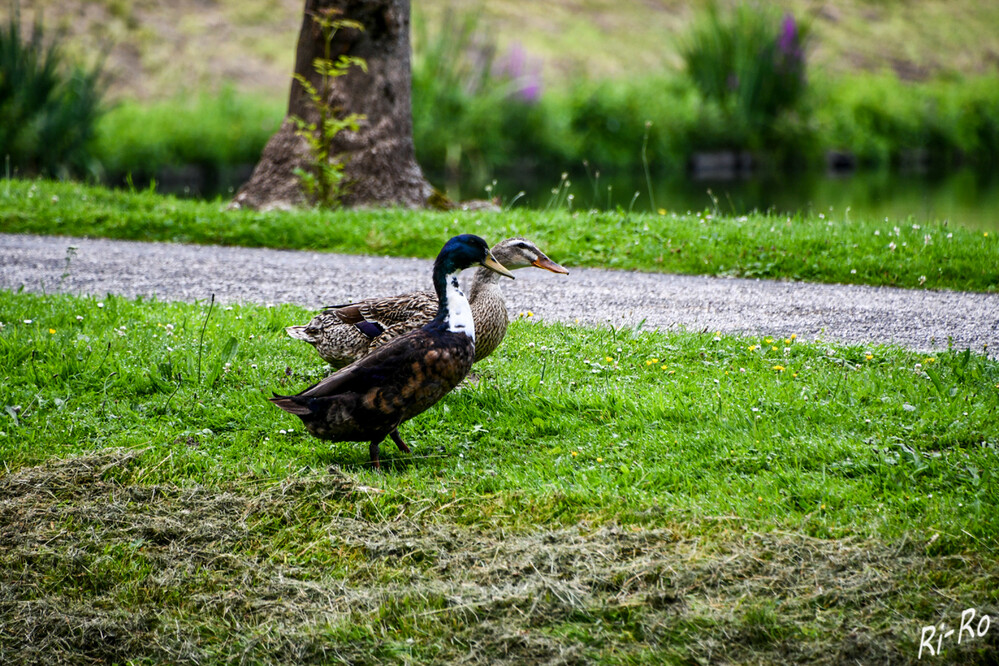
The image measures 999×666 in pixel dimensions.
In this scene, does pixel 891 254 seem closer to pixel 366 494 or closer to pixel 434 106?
pixel 366 494

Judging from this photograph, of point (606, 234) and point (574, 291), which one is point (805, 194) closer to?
point (606, 234)

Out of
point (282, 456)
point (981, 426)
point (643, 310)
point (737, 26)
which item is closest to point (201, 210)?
point (643, 310)

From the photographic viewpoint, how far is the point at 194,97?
27219 mm

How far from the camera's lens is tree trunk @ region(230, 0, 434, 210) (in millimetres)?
11713

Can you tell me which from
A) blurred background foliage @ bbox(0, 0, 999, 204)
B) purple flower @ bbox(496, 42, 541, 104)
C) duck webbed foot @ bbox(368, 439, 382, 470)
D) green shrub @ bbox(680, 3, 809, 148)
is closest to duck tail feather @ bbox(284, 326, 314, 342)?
duck webbed foot @ bbox(368, 439, 382, 470)

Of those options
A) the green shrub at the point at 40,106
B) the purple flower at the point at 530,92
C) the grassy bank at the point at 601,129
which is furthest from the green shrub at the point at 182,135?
the purple flower at the point at 530,92

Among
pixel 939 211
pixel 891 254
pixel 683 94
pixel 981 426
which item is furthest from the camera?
pixel 683 94

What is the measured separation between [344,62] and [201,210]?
2.28m

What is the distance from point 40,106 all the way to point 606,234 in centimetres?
968

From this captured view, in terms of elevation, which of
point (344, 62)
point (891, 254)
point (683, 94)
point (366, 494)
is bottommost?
point (366, 494)

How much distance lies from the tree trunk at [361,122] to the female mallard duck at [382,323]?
6326mm

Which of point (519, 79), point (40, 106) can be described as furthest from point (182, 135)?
point (519, 79)

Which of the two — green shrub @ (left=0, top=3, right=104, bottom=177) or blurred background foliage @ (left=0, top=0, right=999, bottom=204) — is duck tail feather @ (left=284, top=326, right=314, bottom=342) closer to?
green shrub @ (left=0, top=3, right=104, bottom=177)

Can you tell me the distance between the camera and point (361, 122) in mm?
11852
